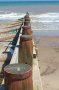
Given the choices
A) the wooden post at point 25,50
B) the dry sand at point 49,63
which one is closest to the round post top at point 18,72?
the wooden post at point 25,50

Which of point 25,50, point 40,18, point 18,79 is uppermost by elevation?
point 18,79

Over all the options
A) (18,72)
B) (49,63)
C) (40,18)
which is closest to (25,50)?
(18,72)

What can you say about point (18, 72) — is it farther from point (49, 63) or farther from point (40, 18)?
point (40, 18)

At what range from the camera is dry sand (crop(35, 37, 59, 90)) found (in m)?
8.61

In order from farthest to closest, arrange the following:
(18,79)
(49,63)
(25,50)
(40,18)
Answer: (40,18), (49,63), (25,50), (18,79)

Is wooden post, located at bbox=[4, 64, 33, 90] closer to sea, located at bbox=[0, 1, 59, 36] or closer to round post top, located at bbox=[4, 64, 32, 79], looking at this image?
round post top, located at bbox=[4, 64, 32, 79]

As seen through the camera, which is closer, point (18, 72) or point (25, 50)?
point (18, 72)

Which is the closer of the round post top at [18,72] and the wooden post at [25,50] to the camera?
the round post top at [18,72]

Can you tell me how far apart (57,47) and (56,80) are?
5.71 meters

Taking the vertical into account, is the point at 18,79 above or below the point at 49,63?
above

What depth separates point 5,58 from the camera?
4.00 meters

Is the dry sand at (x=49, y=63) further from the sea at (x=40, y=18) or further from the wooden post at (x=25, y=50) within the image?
the wooden post at (x=25, y=50)

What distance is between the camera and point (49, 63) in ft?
37.0

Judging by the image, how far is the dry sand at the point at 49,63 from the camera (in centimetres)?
861
